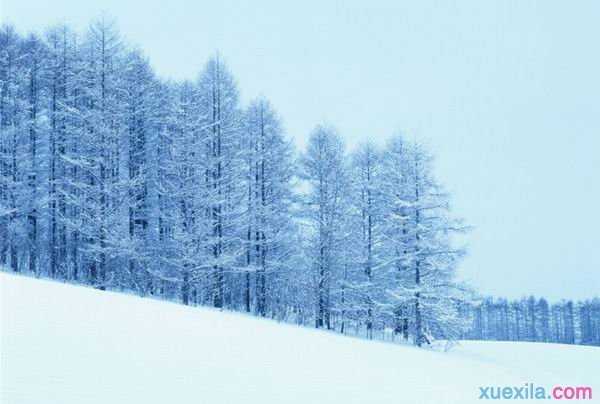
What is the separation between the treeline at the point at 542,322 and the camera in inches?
3551

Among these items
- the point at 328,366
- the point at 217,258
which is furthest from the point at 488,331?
the point at 328,366

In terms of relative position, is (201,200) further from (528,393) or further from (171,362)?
(528,393)

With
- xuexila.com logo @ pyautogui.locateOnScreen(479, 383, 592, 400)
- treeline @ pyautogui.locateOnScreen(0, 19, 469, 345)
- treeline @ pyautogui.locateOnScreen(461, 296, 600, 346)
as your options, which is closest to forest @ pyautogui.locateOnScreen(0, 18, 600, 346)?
treeline @ pyautogui.locateOnScreen(0, 19, 469, 345)

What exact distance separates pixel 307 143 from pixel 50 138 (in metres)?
11.3

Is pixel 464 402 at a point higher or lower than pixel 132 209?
lower

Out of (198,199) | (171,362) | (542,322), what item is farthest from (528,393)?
(542,322)

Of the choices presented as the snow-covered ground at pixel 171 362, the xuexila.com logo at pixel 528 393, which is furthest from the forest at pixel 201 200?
the snow-covered ground at pixel 171 362

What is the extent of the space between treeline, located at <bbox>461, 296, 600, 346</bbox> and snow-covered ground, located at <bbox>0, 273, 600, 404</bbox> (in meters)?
82.1

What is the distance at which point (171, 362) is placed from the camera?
8391 mm

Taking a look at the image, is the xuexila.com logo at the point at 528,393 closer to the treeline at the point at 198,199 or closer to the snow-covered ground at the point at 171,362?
the snow-covered ground at the point at 171,362

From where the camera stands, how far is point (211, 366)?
28.5 feet

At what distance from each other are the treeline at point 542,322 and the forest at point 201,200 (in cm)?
7042

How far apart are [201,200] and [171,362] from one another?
498 inches

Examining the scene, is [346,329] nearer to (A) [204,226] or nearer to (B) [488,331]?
(A) [204,226]
